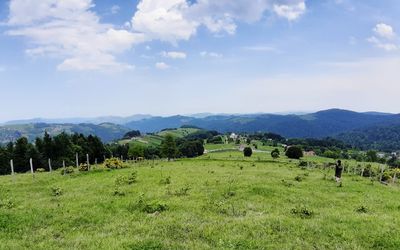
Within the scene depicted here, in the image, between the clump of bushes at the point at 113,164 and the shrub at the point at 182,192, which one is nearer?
the shrub at the point at 182,192

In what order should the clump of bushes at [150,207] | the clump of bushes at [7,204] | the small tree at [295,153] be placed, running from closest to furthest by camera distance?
the clump of bushes at [150,207]
the clump of bushes at [7,204]
the small tree at [295,153]

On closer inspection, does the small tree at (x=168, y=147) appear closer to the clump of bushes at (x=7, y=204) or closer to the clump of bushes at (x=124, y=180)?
the clump of bushes at (x=124, y=180)

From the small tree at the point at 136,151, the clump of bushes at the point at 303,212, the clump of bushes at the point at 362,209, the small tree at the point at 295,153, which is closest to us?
the clump of bushes at the point at 303,212

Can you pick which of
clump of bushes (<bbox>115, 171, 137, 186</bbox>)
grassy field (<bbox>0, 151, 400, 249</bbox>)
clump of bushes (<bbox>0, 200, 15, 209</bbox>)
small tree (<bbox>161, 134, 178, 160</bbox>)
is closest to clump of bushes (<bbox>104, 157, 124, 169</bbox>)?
clump of bushes (<bbox>115, 171, 137, 186</bbox>)

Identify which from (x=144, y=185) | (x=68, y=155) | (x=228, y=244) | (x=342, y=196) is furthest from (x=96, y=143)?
(x=228, y=244)

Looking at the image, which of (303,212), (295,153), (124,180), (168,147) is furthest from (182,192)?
(295,153)

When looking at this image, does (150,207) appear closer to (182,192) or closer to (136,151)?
(182,192)

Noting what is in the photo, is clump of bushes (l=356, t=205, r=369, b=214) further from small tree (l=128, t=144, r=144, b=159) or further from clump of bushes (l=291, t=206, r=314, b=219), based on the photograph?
small tree (l=128, t=144, r=144, b=159)

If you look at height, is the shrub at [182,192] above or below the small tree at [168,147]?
above

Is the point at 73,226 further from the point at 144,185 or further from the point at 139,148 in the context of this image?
the point at 139,148

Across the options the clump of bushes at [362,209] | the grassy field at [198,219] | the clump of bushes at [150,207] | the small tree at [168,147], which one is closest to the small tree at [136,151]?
the small tree at [168,147]

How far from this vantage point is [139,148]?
416ft

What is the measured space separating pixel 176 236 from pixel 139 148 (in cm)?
11375

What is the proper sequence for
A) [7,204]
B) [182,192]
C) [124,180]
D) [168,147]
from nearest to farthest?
[7,204], [182,192], [124,180], [168,147]
